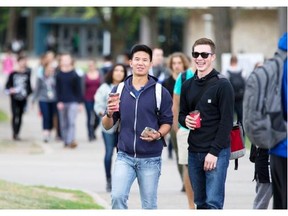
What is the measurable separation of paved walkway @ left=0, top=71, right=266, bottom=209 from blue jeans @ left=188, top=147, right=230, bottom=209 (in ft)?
4.28

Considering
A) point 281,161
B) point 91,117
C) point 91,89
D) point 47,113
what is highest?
point 281,161

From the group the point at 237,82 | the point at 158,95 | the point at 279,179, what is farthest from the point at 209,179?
the point at 237,82

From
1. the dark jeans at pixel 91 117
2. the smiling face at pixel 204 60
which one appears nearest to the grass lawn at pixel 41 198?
the smiling face at pixel 204 60

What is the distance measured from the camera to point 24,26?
89.6 metres

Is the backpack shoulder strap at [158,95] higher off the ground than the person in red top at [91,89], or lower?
higher

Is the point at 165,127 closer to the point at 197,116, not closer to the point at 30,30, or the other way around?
the point at 197,116

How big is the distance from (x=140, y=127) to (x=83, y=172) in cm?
715

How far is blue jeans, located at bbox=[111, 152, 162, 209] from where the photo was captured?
339 inches

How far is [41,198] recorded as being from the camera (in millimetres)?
11656

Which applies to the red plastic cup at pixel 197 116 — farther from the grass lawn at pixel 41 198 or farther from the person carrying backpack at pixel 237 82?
the person carrying backpack at pixel 237 82

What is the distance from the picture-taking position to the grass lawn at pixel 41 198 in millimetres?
10961

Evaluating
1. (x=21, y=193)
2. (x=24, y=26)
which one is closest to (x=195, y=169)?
(x=21, y=193)

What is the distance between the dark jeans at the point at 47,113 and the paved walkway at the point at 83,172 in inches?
15.0

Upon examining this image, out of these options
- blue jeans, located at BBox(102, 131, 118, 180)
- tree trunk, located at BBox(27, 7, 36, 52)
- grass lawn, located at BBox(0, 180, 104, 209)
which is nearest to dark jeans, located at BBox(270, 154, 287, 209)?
grass lawn, located at BBox(0, 180, 104, 209)
